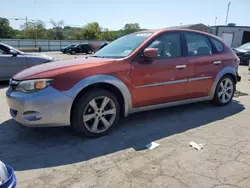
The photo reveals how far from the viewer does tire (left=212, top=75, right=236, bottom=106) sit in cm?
479

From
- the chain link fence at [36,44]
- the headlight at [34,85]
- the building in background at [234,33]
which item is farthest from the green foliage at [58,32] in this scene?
the headlight at [34,85]

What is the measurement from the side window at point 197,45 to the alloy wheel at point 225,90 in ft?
2.62

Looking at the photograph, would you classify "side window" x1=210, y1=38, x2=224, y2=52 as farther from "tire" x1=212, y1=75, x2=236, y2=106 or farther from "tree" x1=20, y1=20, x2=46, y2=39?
"tree" x1=20, y1=20, x2=46, y2=39

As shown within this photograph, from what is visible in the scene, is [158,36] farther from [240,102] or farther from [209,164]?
[240,102]

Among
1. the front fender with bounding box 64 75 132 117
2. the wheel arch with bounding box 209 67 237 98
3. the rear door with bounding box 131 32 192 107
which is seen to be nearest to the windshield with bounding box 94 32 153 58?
the rear door with bounding box 131 32 192 107

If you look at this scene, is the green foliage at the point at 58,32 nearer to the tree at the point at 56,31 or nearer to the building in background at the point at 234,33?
the tree at the point at 56,31

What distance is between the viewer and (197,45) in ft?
14.5

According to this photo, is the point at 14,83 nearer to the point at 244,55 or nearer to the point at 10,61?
the point at 10,61

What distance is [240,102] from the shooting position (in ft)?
17.5

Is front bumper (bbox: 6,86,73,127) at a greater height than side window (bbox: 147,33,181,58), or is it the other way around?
side window (bbox: 147,33,181,58)

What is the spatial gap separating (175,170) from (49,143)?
1.76 metres

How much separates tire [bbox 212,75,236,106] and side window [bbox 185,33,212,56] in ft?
2.42

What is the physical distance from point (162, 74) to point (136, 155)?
1.54 meters

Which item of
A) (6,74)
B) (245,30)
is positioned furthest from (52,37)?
(6,74)
